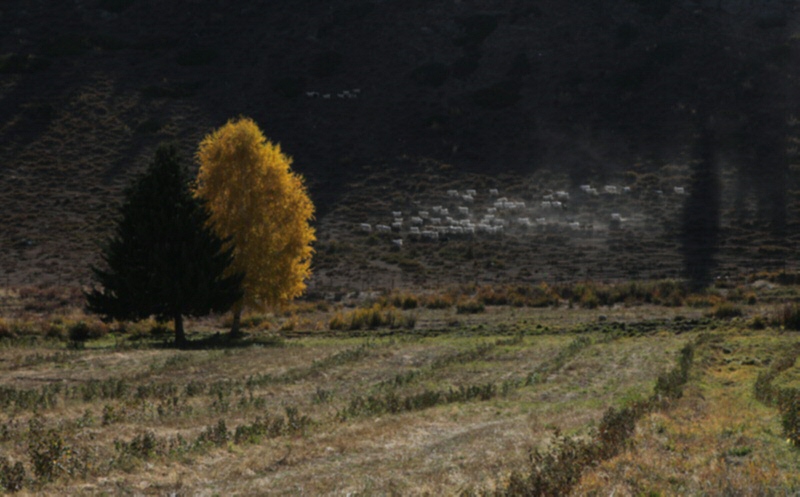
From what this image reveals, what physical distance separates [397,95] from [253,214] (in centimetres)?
6165

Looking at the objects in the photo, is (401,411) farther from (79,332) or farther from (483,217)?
(483,217)

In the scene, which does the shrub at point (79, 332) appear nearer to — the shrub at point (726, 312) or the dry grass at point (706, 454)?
the dry grass at point (706, 454)

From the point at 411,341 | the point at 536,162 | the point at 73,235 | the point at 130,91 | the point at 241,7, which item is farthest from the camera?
the point at 241,7

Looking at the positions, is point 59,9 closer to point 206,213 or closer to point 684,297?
point 206,213

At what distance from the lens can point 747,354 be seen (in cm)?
2558

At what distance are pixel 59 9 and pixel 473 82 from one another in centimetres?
6422

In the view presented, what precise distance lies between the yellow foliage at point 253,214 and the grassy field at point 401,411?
2.84 metres

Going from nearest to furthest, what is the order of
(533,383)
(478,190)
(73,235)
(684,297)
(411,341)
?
(533,383) → (411,341) → (684,297) → (73,235) → (478,190)

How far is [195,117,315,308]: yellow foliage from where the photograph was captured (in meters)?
35.5

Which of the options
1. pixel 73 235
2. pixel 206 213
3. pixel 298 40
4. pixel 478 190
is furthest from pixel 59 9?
pixel 206 213

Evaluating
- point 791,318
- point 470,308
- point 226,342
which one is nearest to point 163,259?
point 226,342

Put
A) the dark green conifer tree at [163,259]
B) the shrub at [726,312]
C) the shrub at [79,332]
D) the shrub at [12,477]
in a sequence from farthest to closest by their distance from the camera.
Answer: the shrub at [726,312]
the shrub at [79,332]
the dark green conifer tree at [163,259]
the shrub at [12,477]

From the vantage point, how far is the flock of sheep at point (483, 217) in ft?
218

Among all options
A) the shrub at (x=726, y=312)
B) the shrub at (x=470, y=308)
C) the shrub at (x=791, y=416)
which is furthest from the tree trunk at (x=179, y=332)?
the shrub at (x=726, y=312)
